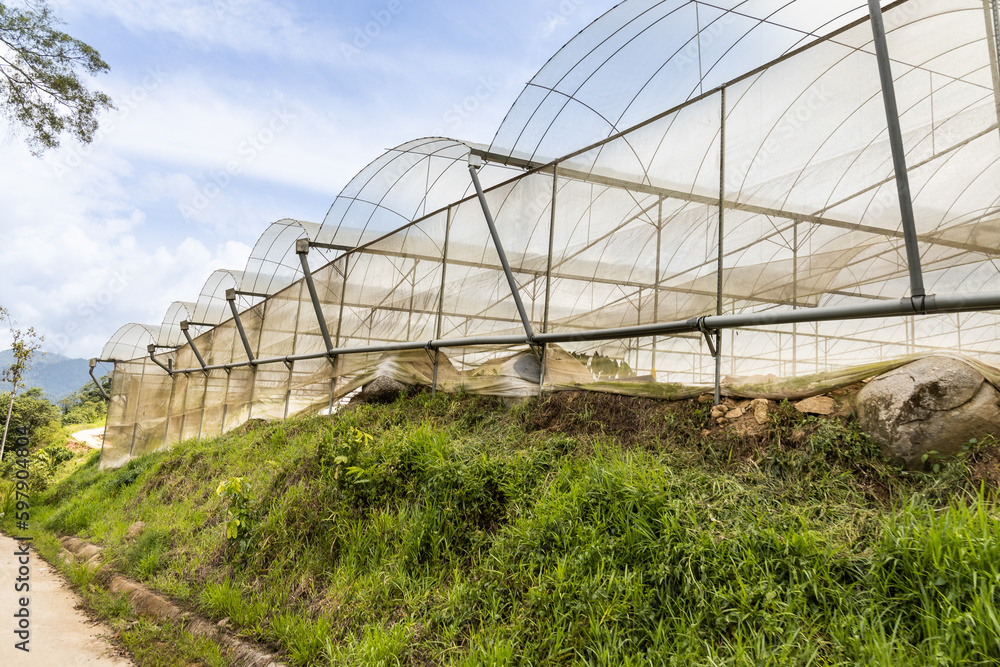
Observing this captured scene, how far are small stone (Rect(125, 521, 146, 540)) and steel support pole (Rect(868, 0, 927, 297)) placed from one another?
31.4 feet

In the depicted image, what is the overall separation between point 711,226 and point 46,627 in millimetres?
7250

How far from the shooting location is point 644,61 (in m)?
8.27

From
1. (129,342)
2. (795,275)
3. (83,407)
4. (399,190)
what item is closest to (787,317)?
(795,275)

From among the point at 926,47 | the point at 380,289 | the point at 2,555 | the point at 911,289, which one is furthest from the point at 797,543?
the point at 2,555

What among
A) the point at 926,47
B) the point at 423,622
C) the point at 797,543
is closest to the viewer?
the point at 797,543

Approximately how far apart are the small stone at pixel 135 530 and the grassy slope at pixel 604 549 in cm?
219

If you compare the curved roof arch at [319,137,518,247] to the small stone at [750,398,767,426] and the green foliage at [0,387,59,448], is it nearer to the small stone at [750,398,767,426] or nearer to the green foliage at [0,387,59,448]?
the small stone at [750,398,767,426]

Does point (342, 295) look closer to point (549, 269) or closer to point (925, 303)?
point (549, 269)

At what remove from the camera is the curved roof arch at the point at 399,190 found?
12664mm

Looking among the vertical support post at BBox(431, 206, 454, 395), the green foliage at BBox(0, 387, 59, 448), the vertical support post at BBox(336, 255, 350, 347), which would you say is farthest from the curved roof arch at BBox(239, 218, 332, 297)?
the green foliage at BBox(0, 387, 59, 448)

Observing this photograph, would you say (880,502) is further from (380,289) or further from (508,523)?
(380,289)

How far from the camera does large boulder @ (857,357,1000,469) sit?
3.18 meters

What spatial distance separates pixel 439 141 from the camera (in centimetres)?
1264

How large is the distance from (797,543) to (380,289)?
802cm
